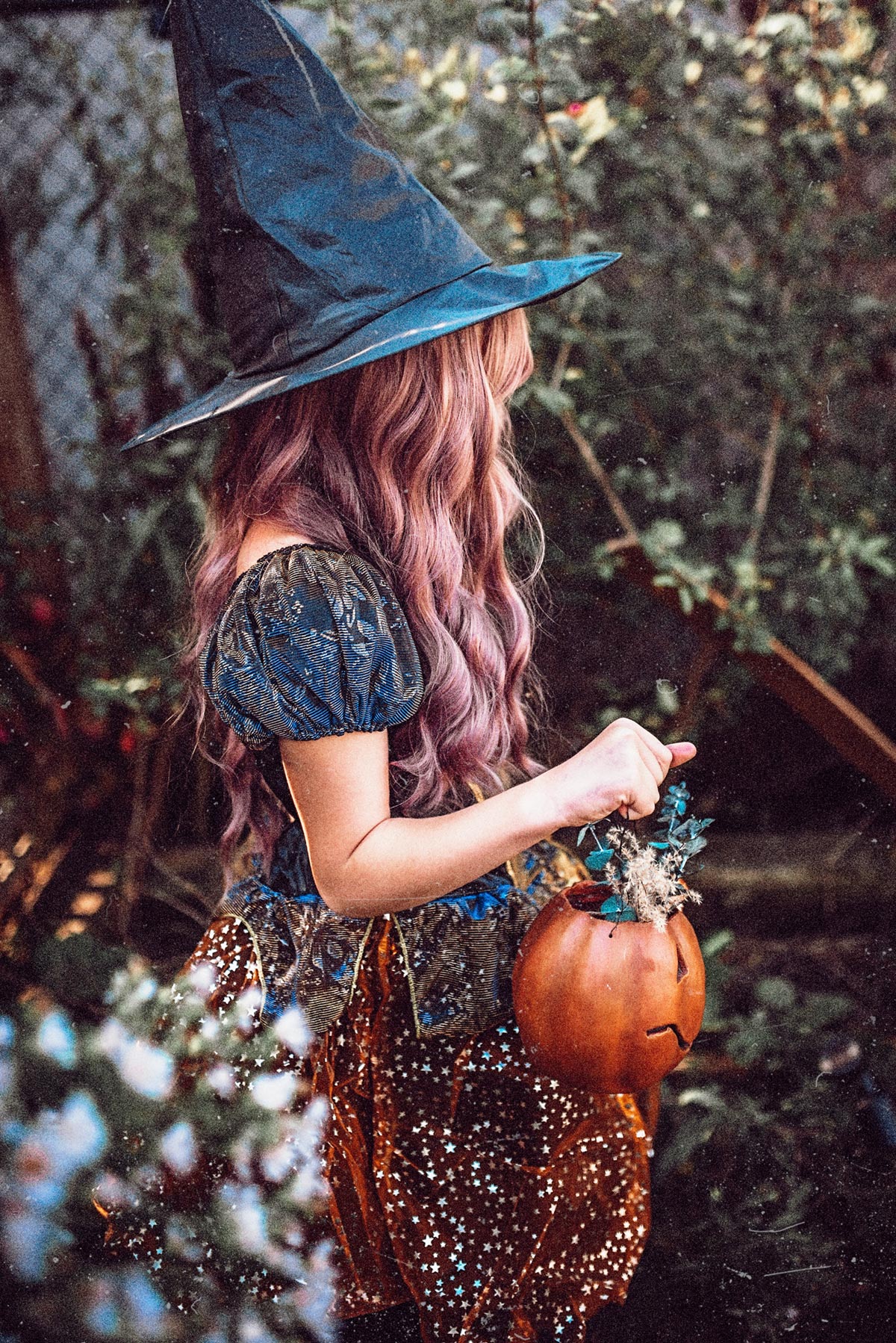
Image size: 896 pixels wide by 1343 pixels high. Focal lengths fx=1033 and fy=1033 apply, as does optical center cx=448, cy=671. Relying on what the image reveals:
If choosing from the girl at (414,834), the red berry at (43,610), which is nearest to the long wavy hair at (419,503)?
the girl at (414,834)

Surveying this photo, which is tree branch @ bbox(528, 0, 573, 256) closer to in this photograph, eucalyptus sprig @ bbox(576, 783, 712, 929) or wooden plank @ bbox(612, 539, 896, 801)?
wooden plank @ bbox(612, 539, 896, 801)

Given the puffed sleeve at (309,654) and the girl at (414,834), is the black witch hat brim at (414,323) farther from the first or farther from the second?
the puffed sleeve at (309,654)

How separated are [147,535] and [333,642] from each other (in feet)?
2.29

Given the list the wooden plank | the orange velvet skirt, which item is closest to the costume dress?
the orange velvet skirt

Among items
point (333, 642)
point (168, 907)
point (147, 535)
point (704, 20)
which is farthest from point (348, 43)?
point (168, 907)

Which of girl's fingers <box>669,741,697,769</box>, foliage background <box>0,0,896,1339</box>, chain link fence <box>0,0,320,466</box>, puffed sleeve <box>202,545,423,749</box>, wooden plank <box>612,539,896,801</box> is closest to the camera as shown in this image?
puffed sleeve <box>202,545,423,749</box>

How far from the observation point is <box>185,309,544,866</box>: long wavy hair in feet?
3.11

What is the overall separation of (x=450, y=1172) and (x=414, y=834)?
15.7 inches

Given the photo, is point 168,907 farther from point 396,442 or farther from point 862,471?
point 862,471

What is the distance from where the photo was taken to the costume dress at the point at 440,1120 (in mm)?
1035

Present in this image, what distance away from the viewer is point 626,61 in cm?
146

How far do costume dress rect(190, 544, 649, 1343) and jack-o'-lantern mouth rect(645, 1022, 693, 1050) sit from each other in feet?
0.54

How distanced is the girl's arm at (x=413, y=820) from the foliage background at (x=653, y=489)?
56 centimetres

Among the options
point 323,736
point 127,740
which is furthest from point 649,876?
point 127,740
